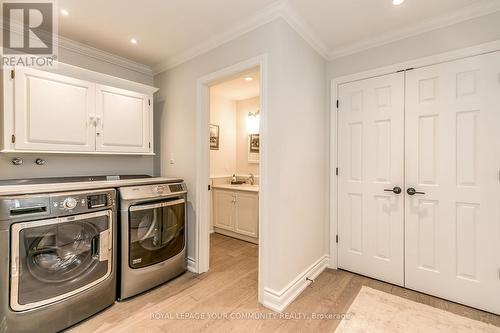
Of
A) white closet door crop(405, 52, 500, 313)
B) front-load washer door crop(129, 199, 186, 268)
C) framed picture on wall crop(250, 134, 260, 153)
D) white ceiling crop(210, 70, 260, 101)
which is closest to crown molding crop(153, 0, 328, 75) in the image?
white ceiling crop(210, 70, 260, 101)

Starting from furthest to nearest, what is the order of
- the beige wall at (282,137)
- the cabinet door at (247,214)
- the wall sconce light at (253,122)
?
the wall sconce light at (253,122), the cabinet door at (247,214), the beige wall at (282,137)

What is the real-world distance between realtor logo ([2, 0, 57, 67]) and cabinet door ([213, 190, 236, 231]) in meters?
2.78

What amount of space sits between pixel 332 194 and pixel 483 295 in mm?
1463

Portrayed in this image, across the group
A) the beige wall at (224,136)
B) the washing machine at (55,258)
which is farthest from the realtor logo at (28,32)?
the beige wall at (224,136)

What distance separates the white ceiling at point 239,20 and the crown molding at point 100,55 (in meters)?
0.07

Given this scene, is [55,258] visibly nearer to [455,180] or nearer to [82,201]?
[82,201]

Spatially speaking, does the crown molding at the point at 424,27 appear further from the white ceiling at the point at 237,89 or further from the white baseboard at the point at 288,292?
the white baseboard at the point at 288,292

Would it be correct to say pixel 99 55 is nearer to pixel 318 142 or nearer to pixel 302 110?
pixel 302 110

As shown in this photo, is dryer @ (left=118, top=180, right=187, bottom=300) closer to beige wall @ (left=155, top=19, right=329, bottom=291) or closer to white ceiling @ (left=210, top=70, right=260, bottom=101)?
beige wall @ (left=155, top=19, right=329, bottom=291)

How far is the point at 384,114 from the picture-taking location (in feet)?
7.68

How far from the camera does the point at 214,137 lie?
428 centimetres

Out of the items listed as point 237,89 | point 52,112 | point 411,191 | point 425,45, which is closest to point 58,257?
point 52,112

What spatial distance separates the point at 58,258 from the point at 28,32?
2107 mm

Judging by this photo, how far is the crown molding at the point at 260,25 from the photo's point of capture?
1890 mm
